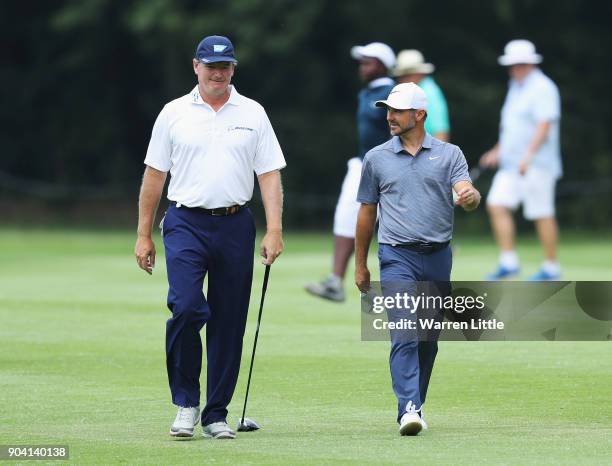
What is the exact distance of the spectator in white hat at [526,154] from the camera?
17.8 metres

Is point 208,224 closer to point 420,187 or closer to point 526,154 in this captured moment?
point 420,187

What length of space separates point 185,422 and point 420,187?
1.77 metres

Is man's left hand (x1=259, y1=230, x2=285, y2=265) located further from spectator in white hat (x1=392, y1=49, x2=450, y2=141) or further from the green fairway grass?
spectator in white hat (x1=392, y1=49, x2=450, y2=141)

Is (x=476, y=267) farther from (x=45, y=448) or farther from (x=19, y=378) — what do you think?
(x=45, y=448)

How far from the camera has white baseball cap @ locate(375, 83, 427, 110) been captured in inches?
343

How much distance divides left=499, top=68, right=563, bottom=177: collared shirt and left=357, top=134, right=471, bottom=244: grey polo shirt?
9.47 meters

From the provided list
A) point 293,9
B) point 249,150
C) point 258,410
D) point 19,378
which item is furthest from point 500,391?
point 293,9

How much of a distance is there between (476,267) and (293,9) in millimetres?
13019

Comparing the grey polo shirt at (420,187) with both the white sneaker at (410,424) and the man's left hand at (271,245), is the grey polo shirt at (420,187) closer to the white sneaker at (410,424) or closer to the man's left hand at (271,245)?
the man's left hand at (271,245)

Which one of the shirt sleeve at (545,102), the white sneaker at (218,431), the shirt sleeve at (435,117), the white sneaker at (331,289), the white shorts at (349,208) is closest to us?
the white sneaker at (218,431)

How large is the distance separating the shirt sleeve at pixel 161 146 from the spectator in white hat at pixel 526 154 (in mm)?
9276

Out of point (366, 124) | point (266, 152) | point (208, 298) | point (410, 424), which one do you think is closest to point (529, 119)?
point (366, 124)

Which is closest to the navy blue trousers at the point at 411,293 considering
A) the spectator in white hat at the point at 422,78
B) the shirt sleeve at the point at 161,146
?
the shirt sleeve at the point at 161,146

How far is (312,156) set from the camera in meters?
32.7
